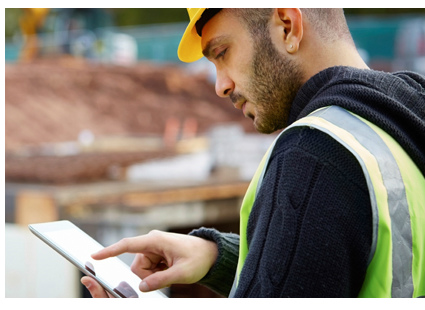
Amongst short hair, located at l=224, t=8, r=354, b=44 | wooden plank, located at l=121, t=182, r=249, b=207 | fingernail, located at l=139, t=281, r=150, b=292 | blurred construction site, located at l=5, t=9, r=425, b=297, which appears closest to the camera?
fingernail, located at l=139, t=281, r=150, b=292

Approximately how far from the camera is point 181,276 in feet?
4.65

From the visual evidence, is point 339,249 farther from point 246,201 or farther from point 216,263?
point 216,263

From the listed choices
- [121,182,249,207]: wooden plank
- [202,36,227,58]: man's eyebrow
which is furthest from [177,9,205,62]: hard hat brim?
[121,182,249,207]: wooden plank

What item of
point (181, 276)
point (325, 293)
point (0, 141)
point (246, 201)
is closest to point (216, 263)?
point (181, 276)

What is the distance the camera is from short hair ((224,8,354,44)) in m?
1.41

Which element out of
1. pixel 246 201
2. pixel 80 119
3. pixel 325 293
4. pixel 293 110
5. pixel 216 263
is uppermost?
pixel 293 110

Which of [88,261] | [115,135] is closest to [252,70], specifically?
[88,261]

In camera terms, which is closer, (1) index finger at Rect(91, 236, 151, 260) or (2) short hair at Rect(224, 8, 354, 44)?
(1) index finger at Rect(91, 236, 151, 260)

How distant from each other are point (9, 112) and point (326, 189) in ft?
64.7

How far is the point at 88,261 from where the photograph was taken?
1.35 metres

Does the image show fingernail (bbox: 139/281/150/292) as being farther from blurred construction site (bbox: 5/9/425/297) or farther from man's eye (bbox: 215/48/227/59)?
blurred construction site (bbox: 5/9/425/297)

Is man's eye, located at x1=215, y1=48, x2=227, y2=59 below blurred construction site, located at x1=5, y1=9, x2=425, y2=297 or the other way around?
the other way around

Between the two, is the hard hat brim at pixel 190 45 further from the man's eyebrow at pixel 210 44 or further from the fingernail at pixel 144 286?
the fingernail at pixel 144 286

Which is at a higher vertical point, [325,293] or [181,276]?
[325,293]
